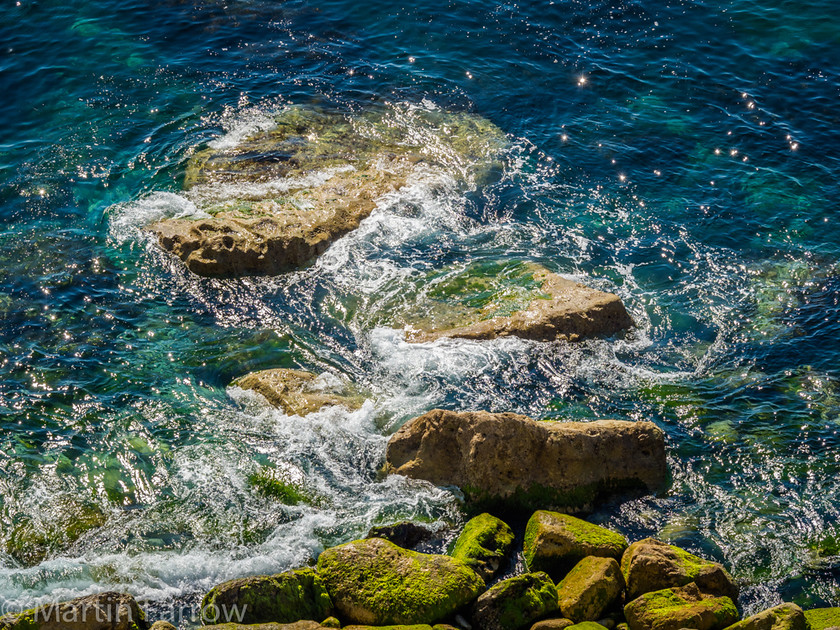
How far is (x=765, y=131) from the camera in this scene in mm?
23906

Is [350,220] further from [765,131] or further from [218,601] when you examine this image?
[765,131]

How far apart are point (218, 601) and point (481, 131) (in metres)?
16.7

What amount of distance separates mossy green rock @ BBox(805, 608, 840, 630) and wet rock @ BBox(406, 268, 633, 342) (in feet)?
→ 22.9

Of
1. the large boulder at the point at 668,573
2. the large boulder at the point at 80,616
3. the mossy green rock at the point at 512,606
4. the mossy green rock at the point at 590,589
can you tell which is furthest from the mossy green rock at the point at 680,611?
the large boulder at the point at 80,616

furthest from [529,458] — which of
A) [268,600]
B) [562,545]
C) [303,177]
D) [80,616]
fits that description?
[303,177]

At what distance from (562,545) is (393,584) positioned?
2.84m

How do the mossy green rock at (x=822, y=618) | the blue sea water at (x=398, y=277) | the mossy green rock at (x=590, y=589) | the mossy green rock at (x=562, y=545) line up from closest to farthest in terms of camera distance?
the mossy green rock at (x=822, y=618) → the mossy green rock at (x=590, y=589) → the mossy green rock at (x=562, y=545) → the blue sea water at (x=398, y=277)

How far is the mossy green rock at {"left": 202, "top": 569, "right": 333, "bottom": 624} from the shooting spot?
11250 millimetres

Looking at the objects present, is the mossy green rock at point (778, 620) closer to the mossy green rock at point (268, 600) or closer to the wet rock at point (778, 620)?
the wet rock at point (778, 620)

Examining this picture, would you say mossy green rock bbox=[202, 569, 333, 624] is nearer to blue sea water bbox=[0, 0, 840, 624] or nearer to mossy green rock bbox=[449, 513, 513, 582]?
blue sea water bbox=[0, 0, 840, 624]

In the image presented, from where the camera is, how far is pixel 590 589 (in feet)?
38.4

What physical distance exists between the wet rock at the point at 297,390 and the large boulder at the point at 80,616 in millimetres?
4931

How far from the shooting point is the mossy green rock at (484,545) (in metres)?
12.3

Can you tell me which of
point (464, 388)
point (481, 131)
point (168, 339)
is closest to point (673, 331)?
point (464, 388)
